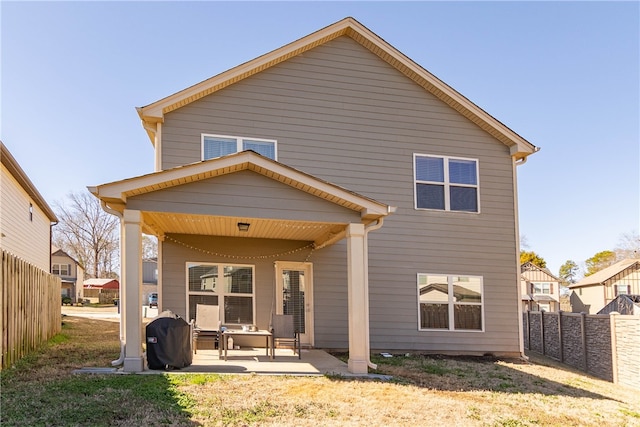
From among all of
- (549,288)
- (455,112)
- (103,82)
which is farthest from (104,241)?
(455,112)

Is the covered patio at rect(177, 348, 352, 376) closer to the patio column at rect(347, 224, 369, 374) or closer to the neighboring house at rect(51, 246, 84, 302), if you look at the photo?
the patio column at rect(347, 224, 369, 374)

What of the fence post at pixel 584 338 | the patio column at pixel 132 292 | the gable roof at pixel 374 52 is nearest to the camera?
the patio column at pixel 132 292

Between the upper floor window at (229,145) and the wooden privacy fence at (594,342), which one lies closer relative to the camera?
the upper floor window at (229,145)

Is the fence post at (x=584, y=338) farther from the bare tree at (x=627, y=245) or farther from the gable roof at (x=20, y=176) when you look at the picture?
the bare tree at (x=627, y=245)

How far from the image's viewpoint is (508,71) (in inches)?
595

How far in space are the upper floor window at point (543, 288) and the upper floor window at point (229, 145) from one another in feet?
116

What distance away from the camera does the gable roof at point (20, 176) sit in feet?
38.4

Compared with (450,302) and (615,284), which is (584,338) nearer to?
(450,302)

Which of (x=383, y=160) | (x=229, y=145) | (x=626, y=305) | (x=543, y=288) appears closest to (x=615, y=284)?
(x=543, y=288)

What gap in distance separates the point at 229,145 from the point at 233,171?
287cm

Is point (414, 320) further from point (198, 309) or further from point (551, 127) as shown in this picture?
point (551, 127)

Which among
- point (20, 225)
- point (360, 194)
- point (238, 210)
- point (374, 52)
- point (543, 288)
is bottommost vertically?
point (543, 288)

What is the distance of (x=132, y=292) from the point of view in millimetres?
7117

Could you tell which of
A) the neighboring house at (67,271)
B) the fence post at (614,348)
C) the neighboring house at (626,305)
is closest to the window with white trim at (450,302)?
the fence post at (614,348)
